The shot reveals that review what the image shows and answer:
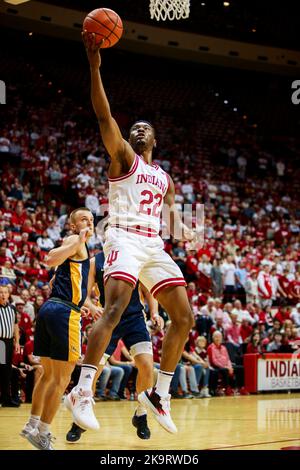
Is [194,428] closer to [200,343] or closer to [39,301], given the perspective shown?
[39,301]

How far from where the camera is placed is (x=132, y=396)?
13.8 metres


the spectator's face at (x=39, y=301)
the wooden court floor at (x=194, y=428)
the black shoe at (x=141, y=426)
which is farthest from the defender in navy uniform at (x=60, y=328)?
the spectator's face at (x=39, y=301)

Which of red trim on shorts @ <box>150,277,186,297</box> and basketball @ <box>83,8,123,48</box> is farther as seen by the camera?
red trim on shorts @ <box>150,277,186,297</box>

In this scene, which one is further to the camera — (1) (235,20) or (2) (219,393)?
(1) (235,20)

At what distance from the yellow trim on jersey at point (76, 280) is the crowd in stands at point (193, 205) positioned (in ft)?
18.8

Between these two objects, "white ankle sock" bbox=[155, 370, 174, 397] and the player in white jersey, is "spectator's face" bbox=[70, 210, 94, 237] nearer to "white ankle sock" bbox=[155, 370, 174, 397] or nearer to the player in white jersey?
the player in white jersey

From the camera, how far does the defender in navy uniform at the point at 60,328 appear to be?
635 cm

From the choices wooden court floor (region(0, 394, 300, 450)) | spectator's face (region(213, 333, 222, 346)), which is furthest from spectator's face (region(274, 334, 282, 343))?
wooden court floor (region(0, 394, 300, 450))

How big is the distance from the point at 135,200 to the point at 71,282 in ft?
3.45

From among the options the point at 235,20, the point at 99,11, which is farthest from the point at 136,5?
the point at 99,11

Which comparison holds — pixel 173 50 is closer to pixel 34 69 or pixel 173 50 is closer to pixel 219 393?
pixel 34 69

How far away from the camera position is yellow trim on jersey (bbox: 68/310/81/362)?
6.36 meters

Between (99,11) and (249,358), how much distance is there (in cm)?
1164

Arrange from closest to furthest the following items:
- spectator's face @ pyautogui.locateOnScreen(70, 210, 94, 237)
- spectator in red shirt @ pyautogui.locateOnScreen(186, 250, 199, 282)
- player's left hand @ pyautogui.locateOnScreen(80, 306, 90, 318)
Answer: spectator's face @ pyautogui.locateOnScreen(70, 210, 94, 237) → player's left hand @ pyautogui.locateOnScreen(80, 306, 90, 318) → spectator in red shirt @ pyautogui.locateOnScreen(186, 250, 199, 282)
